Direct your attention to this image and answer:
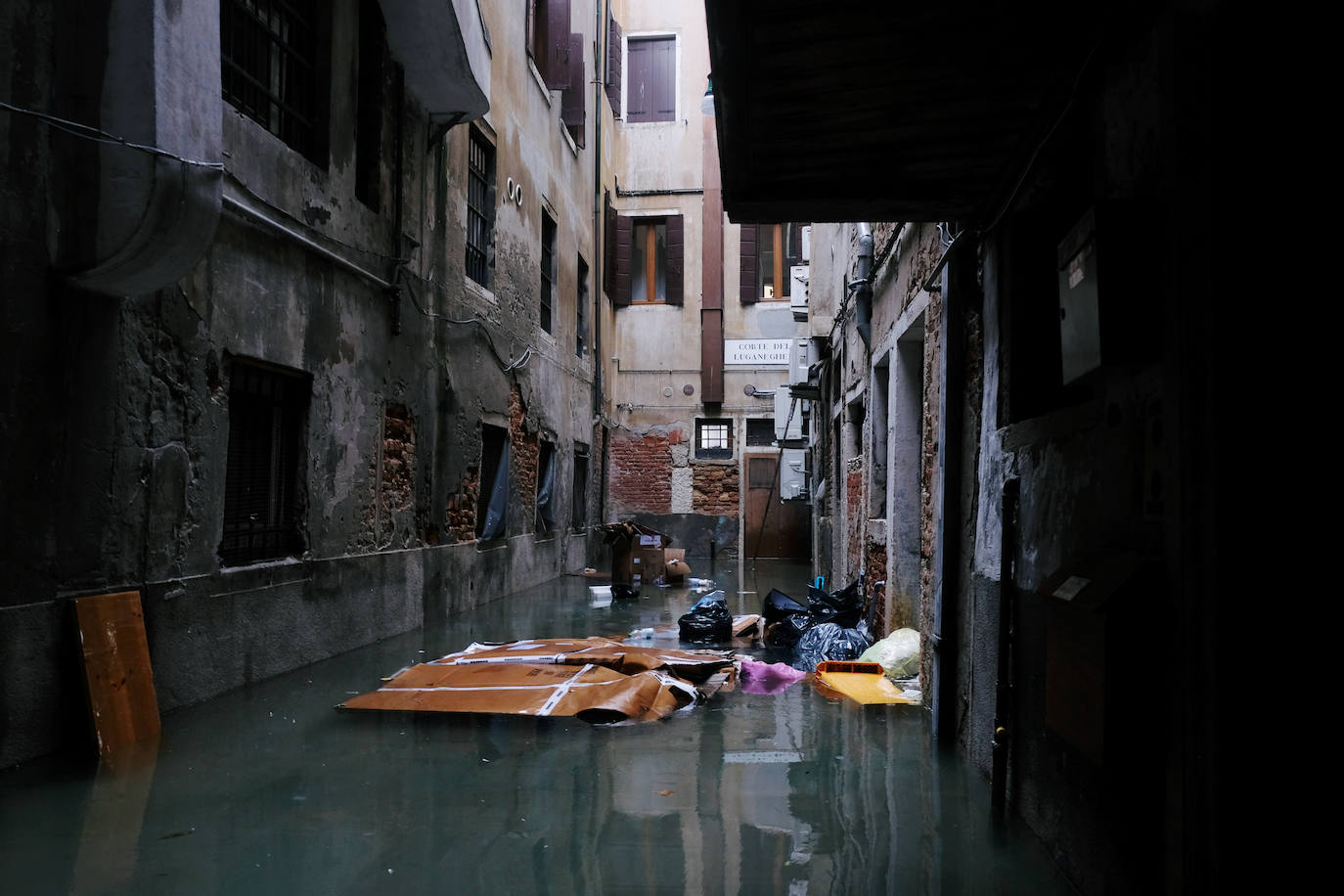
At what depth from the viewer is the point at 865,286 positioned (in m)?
7.84

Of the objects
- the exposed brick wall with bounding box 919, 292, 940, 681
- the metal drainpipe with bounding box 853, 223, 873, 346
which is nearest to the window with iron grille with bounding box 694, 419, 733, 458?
the metal drainpipe with bounding box 853, 223, 873, 346

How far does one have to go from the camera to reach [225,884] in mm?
2643

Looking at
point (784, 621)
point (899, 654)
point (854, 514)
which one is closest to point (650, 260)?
point (854, 514)

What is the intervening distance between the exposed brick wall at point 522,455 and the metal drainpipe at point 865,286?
4.65 m

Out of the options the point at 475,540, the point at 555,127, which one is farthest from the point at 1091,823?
the point at 555,127

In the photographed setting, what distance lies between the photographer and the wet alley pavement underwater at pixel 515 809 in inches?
108

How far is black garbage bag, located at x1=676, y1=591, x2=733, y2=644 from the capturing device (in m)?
7.29

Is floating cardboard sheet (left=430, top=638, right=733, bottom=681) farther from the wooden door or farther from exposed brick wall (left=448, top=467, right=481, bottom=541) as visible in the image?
the wooden door

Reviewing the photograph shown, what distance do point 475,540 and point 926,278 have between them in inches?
238

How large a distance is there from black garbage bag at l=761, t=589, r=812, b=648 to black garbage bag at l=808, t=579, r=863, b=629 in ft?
0.27

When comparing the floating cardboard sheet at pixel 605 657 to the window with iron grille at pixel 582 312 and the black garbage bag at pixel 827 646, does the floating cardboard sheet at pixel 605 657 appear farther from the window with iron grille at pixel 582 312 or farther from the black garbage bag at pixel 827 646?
the window with iron grille at pixel 582 312

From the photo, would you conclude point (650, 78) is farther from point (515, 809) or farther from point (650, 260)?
point (515, 809)

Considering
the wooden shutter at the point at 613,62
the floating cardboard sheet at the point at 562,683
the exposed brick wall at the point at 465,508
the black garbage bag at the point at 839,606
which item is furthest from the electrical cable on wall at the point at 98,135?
the wooden shutter at the point at 613,62

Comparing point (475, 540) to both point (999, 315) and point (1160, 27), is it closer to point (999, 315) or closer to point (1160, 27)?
point (999, 315)
